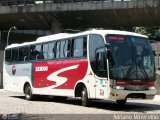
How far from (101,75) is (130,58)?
1375 millimetres

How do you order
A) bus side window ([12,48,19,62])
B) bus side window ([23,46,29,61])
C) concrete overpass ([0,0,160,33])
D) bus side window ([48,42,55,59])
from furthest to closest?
1. concrete overpass ([0,0,160,33])
2. bus side window ([12,48,19,62])
3. bus side window ([23,46,29,61])
4. bus side window ([48,42,55,59])

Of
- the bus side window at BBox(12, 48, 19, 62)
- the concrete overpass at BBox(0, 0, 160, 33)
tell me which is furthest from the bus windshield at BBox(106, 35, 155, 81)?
the concrete overpass at BBox(0, 0, 160, 33)

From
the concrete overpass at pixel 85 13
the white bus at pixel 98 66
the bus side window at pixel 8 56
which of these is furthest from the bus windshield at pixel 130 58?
the concrete overpass at pixel 85 13

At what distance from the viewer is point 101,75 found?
17656 mm

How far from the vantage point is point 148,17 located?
5250 centimetres

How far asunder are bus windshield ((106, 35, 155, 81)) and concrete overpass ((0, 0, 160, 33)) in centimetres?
2977

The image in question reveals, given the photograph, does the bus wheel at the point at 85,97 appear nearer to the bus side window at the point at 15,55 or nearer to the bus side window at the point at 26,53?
the bus side window at the point at 26,53

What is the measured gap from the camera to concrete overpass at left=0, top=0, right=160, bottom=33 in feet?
158

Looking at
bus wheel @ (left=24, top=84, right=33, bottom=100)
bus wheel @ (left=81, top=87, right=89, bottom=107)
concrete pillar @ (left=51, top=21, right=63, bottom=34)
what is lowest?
bus wheel @ (left=24, top=84, right=33, bottom=100)

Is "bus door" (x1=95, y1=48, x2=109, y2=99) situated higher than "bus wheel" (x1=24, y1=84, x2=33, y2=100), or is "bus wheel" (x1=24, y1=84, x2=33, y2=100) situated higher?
"bus door" (x1=95, y1=48, x2=109, y2=99)

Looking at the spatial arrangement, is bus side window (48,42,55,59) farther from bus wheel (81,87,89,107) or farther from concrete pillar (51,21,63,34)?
concrete pillar (51,21,63,34)

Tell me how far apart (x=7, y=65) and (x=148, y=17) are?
28430mm

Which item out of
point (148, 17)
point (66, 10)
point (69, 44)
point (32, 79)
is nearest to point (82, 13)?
point (66, 10)

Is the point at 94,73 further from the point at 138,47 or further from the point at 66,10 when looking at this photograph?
the point at 66,10
